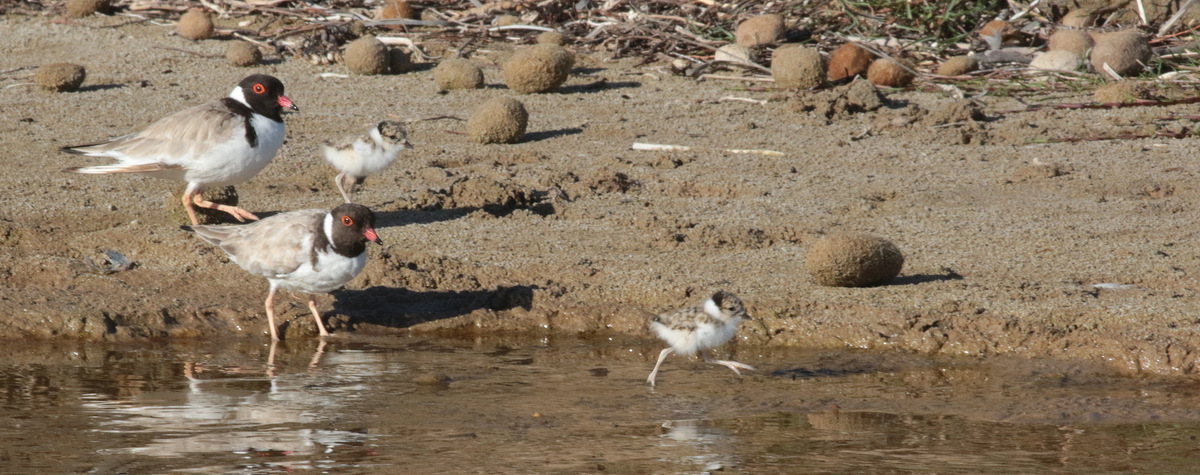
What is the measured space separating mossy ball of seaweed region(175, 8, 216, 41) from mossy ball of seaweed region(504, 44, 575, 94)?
13.6 ft

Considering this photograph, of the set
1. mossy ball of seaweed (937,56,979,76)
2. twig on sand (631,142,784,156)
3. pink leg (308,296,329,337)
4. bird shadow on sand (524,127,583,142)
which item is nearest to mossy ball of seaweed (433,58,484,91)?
bird shadow on sand (524,127,583,142)

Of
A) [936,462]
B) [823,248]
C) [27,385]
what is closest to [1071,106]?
[823,248]

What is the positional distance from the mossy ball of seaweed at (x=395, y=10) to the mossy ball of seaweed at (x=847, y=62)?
528 cm

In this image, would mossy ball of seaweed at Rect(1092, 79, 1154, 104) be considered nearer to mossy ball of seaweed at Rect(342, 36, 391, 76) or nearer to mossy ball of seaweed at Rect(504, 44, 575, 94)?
mossy ball of seaweed at Rect(504, 44, 575, 94)

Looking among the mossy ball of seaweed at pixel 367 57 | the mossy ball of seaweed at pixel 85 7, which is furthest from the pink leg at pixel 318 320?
the mossy ball of seaweed at pixel 85 7

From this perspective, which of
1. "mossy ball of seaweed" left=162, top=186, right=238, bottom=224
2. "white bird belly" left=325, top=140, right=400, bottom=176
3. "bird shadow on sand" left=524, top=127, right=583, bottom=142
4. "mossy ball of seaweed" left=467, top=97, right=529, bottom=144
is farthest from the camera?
"bird shadow on sand" left=524, top=127, right=583, bottom=142

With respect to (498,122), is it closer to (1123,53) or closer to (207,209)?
(207,209)

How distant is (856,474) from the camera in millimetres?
4457

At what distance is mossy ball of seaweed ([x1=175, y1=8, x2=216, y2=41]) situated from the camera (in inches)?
545

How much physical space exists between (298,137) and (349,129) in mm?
526

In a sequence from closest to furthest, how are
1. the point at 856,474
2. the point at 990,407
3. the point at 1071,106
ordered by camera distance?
the point at 856,474, the point at 990,407, the point at 1071,106

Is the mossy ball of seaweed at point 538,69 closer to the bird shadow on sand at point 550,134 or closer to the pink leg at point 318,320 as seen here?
the bird shadow on sand at point 550,134

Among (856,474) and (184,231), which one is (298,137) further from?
(856,474)

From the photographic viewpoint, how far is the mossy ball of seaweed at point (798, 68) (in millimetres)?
11508
